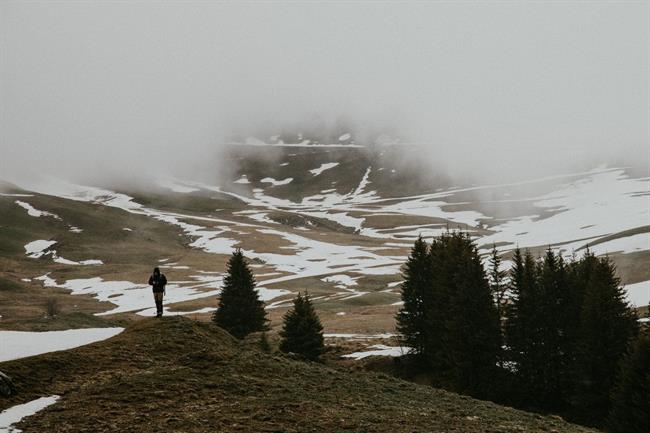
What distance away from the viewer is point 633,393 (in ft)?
121

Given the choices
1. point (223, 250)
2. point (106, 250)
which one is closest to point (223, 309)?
point (223, 250)

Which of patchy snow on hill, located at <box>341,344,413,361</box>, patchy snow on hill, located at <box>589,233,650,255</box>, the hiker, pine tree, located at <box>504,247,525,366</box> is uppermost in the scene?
patchy snow on hill, located at <box>589,233,650,255</box>

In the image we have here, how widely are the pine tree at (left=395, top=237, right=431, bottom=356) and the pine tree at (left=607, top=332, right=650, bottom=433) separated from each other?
23021 millimetres

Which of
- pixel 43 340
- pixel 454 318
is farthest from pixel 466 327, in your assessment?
pixel 43 340

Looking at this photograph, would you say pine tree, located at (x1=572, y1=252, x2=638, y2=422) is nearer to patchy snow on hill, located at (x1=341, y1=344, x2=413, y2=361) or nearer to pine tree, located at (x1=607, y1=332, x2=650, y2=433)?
pine tree, located at (x1=607, y1=332, x2=650, y2=433)

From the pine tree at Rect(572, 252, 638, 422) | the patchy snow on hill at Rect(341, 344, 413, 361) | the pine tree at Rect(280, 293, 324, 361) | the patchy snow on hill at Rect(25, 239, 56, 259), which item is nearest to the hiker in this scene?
the pine tree at Rect(280, 293, 324, 361)

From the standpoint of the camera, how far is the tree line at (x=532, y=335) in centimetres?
4600

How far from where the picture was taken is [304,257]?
178m

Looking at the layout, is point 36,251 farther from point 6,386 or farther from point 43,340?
point 6,386

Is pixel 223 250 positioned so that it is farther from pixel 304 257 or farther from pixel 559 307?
pixel 559 307

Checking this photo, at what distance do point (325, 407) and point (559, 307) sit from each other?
38.4m

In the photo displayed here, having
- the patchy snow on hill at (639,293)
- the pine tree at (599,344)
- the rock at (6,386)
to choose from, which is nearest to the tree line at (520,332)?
the pine tree at (599,344)

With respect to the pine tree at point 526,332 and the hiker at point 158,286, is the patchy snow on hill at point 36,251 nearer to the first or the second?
the hiker at point 158,286

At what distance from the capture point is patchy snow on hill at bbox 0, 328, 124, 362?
24702 mm
